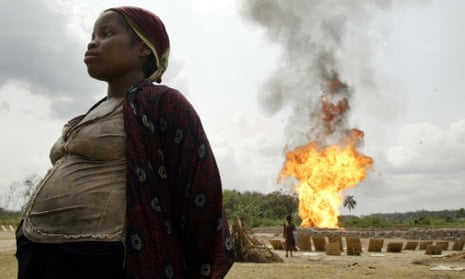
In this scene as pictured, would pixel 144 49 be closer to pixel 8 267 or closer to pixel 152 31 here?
pixel 152 31

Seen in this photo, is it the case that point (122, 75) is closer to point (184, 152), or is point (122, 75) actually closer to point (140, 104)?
point (140, 104)

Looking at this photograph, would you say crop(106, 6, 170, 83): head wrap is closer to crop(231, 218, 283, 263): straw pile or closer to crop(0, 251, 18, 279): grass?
crop(0, 251, 18, 279): grass

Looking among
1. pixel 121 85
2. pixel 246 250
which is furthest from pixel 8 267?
pixel 121 85

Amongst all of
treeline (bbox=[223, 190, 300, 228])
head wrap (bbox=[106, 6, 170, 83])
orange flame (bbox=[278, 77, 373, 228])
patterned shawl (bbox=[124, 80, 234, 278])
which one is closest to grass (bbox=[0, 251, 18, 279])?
head wrap (bbox=[106, 6, 170, 83])

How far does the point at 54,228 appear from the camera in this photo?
5.02 ft

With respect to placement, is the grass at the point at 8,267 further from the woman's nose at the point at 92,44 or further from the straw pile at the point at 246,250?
the woman's nose at the point at 92,44

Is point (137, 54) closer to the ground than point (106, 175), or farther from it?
farther from it

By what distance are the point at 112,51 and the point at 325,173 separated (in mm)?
31968

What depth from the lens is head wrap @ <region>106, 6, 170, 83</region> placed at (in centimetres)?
181

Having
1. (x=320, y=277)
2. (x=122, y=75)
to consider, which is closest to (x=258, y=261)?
(x=320, y=277)

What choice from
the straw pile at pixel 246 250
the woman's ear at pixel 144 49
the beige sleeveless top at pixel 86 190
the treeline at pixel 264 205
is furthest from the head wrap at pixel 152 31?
the treeline at pixel 264 205

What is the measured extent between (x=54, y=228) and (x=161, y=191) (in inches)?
14.8

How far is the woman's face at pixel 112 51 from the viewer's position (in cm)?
179

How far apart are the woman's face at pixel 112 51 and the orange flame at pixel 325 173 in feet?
104
